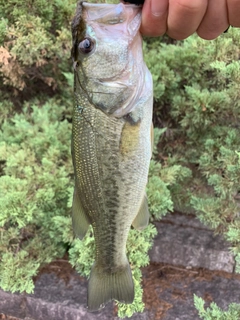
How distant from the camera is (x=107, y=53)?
1.30 meters

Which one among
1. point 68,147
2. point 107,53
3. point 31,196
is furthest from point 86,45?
point 68,147

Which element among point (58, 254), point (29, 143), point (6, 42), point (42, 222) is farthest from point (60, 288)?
point (6, 42)

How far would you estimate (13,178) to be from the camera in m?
2.31

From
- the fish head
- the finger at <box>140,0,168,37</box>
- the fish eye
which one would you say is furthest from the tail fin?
the finger at <box>140,0,168,37</box>

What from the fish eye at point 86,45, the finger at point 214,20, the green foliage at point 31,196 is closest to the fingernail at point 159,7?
the finger at point 214,20

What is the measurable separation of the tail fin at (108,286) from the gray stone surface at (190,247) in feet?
3.22

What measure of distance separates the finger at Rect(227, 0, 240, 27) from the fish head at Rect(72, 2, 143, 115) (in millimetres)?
283

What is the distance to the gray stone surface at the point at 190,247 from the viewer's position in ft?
8.49

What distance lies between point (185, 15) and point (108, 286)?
4.06ft

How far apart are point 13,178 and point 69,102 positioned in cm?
94

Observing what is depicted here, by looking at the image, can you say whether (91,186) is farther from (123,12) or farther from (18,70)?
(18,70)

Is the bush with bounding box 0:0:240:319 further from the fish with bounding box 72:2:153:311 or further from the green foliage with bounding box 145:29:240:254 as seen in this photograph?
the fish with bounding box 72:2:153:311

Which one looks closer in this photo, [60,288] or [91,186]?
[91,186]

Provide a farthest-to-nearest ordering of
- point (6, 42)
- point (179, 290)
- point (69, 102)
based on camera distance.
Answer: point (69, 102) < point (6, 42) < point (179, 290)
